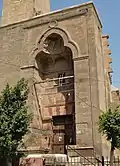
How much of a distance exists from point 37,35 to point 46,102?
4844 mm

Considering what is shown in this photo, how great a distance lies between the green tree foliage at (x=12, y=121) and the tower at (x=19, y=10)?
10691 millimetres

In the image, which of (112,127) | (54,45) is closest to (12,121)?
(112,127)

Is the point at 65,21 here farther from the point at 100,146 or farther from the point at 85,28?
the point at 100,146

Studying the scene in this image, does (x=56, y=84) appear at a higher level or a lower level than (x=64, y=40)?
lower

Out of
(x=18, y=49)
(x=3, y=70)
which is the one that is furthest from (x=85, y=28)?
(x=3, y=70)

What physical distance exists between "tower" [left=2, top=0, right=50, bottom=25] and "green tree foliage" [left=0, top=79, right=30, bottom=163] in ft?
35.1

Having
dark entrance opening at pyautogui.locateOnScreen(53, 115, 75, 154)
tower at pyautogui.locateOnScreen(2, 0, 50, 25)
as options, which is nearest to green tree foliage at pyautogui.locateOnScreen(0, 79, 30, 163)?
dark entrance opening at pyautogui.locateOnScreen(53, 115, 75, 154)

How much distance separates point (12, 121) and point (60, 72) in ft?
27.1

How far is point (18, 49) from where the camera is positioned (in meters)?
20.4

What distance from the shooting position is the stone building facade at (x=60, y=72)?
17000mm

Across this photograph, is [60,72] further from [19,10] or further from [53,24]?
[19,10]

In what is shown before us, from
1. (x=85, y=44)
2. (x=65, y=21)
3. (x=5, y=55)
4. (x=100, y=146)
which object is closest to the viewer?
(x=100, y=146)

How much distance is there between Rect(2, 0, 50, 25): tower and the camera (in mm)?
22655

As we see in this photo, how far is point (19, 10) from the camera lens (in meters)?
23.1
